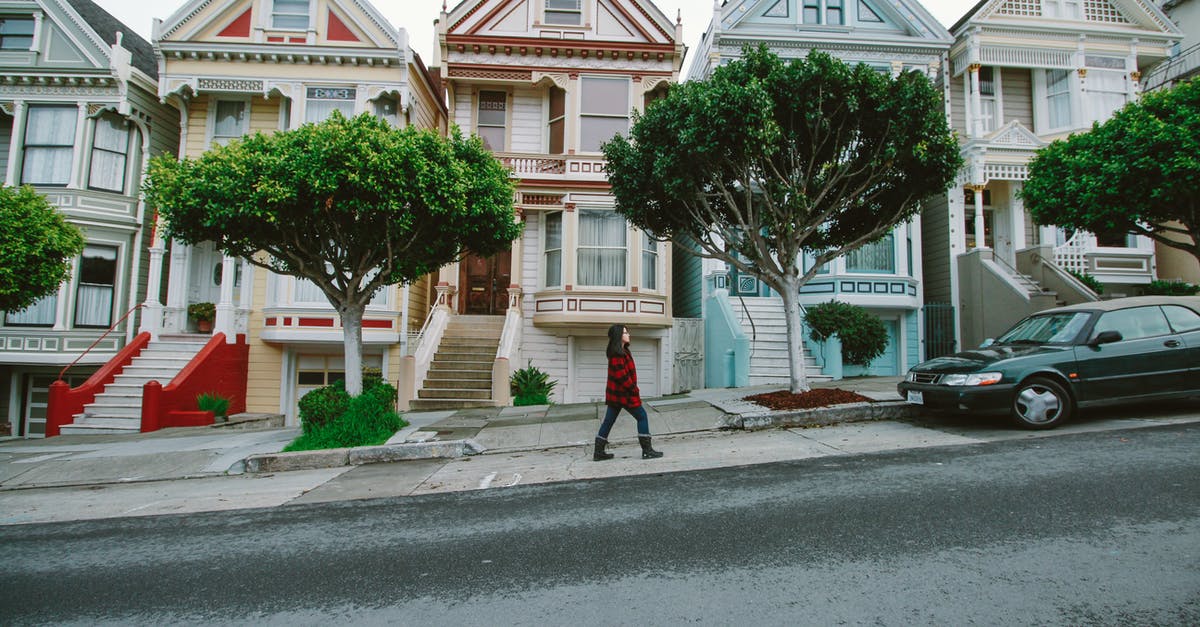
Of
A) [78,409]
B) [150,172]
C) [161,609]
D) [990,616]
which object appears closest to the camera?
[990,616]

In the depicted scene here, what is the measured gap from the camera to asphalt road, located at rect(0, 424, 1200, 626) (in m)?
3.30

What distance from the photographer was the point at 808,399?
31.6ft

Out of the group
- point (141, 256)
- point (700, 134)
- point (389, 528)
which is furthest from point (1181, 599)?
point (141, 256)

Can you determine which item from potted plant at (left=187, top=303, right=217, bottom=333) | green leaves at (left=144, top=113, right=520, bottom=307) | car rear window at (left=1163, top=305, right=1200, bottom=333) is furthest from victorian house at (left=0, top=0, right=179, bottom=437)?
car rear window at (left=1163, top=305, right=1200, bottom=333)

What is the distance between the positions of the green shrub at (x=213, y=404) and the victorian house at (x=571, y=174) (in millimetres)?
5160

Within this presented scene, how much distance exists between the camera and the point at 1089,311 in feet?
27.6

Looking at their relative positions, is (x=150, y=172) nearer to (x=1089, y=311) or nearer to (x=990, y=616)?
(x=990, y=616)

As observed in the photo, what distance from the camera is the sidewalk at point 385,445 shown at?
8.26 metres

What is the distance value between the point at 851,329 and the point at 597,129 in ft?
27.2

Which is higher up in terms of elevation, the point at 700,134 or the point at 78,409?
the point at 700,134

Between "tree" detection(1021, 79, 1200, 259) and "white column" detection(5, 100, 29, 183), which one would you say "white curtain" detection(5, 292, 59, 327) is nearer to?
"white column" detection(5, 100, 29, 183)

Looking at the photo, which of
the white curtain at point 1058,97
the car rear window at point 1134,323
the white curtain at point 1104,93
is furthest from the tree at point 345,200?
the white curtain at point 1104,93

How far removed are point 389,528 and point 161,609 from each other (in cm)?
164

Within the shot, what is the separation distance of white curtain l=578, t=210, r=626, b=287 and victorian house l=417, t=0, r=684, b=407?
26mm
